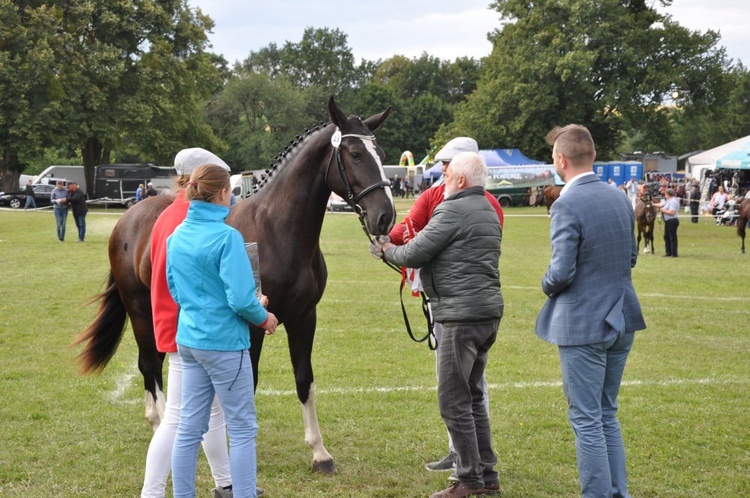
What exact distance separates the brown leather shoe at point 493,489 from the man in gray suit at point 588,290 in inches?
32.8

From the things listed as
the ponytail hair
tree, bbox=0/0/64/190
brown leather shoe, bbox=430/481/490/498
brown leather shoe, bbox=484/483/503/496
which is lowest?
brown leather shoe, bbox=484/483/503/496

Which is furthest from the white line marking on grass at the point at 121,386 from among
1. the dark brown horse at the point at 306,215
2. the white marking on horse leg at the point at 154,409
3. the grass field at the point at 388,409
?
the dark brown horse at the point at 306,215

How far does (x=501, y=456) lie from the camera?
5465mm

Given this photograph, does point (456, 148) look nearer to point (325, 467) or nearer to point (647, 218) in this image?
point (325, 467)

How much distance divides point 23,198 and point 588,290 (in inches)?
1889

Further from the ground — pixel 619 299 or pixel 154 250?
pixel 154 250

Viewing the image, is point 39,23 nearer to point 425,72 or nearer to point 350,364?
point 350,364

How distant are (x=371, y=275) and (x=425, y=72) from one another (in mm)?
85002

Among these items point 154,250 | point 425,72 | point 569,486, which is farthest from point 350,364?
point 425,72

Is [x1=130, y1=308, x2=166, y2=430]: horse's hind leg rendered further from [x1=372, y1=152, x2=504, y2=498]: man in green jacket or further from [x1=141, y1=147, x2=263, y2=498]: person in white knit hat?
[x1=372, y1=152, x2=504, y2=498]: man in green jacket

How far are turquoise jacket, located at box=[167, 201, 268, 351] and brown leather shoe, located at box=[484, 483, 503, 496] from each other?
2052 mm

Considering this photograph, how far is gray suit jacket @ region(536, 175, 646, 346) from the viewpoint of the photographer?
12.9 ft

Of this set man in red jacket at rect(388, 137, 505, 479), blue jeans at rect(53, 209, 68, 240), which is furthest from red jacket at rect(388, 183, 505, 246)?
blue jeans at rect(53, 209, 68, 240)

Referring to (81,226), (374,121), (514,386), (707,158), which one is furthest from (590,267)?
(707,158)
